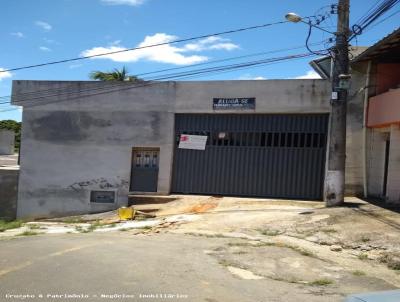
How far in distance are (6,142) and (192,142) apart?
47948 millimetres

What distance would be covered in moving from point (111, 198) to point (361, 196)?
952 centimetres

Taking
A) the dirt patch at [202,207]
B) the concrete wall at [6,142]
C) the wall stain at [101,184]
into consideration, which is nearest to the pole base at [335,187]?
the dirt patch at [202,207]

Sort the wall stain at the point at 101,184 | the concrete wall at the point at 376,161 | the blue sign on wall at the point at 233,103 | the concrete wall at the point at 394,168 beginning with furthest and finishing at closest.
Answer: the wall stain at the point at 101,184 < the blue sign on wall at the point at 233,103 < the concrete wall at the point at 376,161 < the concrete wall at the point at 394,168

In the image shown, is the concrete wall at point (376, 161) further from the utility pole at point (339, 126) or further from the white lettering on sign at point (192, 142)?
the white lettering on sign at point (192, 142)

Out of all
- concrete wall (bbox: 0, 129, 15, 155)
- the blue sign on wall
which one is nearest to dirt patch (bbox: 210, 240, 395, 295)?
the blue sign on wall

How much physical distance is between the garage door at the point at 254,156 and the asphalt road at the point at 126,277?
8.86 m

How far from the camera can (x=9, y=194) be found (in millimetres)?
21625

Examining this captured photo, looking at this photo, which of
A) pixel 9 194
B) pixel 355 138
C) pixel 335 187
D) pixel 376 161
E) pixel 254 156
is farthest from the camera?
pixel 9 194

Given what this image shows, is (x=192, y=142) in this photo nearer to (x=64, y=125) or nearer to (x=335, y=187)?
(x=64, y=125)

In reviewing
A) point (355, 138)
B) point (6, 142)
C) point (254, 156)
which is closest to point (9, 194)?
point (254, 156)

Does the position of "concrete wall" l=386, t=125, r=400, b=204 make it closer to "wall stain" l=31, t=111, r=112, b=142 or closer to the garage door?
the garage door

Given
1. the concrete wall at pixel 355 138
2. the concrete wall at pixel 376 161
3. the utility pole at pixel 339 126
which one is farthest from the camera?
the concrete wall at pixel 355 138

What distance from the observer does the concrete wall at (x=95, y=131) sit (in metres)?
20.0

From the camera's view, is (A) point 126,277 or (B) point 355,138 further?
(B) point 355,138
